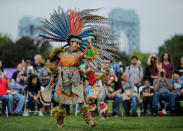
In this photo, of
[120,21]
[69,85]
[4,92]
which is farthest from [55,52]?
[120,21]

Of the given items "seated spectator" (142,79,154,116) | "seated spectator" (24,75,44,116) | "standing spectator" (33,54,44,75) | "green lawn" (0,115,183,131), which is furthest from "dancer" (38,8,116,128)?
"standing spectator" (33,54,44,75)

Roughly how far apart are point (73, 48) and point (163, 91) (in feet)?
17.9

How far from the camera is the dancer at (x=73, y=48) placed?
7262 millimetres

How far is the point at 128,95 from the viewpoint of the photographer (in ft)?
38.4

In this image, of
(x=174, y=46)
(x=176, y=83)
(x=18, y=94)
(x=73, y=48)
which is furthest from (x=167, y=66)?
(x=174, y=46)

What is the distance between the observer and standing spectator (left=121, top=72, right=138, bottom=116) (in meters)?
11.5

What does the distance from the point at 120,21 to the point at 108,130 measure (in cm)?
8308

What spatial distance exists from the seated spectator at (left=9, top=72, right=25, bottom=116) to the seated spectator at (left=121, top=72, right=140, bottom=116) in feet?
11.2

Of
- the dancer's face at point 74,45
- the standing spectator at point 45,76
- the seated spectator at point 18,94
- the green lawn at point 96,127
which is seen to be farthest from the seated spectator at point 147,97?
the dancer's face at point 74,45

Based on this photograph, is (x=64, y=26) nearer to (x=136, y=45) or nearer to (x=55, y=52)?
(x=55, y=52)

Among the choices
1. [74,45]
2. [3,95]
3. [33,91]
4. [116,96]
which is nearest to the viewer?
[74,45]

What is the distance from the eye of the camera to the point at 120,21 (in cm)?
8888

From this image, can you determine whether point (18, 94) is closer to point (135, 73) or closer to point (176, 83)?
point (135, 73)

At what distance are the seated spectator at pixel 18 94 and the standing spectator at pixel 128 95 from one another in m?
3.41
